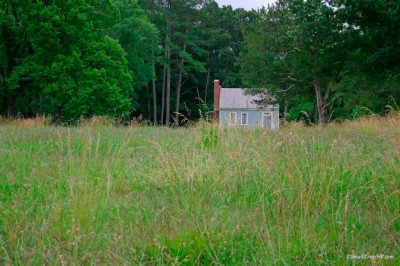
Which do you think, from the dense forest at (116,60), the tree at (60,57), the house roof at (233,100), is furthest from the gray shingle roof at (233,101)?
the tree at (60,57)

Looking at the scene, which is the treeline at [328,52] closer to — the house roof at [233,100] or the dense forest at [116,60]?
the dense forest at [116,60]

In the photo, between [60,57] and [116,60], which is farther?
[116,60]

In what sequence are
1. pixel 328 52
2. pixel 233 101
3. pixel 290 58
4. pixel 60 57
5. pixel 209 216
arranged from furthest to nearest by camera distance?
pixel 233 101 → pixel 290 58 → pixel 60 57 → pixel 328 52 → pixel 209 216

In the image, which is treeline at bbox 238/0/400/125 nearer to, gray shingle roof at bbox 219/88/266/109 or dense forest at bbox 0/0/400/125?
dense forest at bbox 0/0/400/125

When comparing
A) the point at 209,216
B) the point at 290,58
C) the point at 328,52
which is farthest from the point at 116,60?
the point at 209,216

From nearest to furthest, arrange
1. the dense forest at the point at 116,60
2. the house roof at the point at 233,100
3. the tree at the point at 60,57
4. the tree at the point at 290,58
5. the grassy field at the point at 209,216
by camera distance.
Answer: the grassy field at the point at 209,216 < the dense forest at the point at 116,60 < the tree at the point at 290,58 < the tree at the point at 60,57 < the house roof at the point at 233,100

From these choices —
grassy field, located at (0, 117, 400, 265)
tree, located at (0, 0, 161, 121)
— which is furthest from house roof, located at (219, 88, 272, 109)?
grassy field, located at (0, 117, 400, 265)

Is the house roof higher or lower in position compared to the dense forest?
lower

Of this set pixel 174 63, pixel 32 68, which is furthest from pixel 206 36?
pixel 32 68

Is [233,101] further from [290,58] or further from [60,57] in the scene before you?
[60,57]

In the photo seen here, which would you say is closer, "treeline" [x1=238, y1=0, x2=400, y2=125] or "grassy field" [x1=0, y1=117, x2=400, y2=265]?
"grassy field" [x1=0, y1=117, x2=400, y2=265]

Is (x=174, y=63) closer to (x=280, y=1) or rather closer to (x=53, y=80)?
(x=280, y=1)

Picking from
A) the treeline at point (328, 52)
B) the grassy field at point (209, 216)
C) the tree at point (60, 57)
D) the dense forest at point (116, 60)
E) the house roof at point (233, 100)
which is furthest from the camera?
the house roof at point (233, 100)

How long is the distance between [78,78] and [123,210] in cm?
1968
